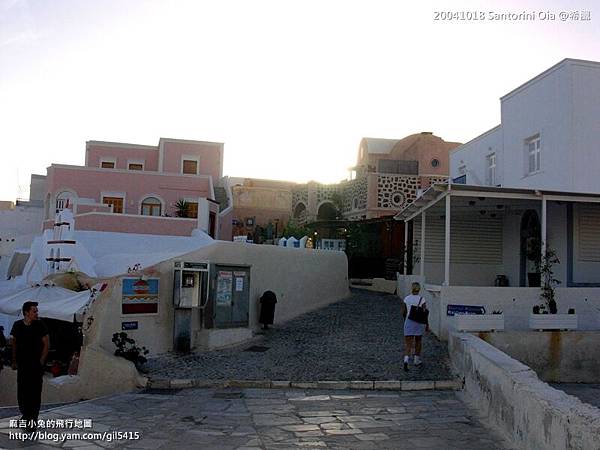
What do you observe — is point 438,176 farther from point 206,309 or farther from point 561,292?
point 206,309

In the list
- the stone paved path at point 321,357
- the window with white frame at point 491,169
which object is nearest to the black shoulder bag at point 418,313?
the stone paved path at point 321,357

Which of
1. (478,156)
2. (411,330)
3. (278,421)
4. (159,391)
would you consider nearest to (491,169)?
(478,156)

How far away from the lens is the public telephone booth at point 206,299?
1170 cm

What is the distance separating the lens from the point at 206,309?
488 inches

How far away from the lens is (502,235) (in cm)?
1820

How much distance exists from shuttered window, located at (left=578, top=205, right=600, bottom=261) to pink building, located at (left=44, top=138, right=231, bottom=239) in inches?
532

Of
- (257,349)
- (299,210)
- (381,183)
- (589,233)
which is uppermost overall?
(381,183)

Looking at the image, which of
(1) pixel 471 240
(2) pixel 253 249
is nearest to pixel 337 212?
(1) pixel 471 240

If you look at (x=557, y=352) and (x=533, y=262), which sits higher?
(x=533, y=262)

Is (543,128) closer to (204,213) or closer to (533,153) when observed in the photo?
(533,153)

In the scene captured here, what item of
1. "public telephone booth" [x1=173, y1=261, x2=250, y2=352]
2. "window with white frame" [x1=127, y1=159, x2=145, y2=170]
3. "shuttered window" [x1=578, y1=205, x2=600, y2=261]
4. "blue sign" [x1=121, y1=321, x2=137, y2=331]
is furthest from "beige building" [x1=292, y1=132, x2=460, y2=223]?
"blue sign" [x1=121, y1=321, x2=137, y2=331]

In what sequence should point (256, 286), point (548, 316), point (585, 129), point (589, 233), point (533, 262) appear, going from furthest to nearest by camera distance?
point (533, 262)
point (585, 129)
point (589, 233)
point (256, 286)
point (548, 316)

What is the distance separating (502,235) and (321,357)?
931 centimetres

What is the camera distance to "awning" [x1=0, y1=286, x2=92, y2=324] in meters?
10.9
